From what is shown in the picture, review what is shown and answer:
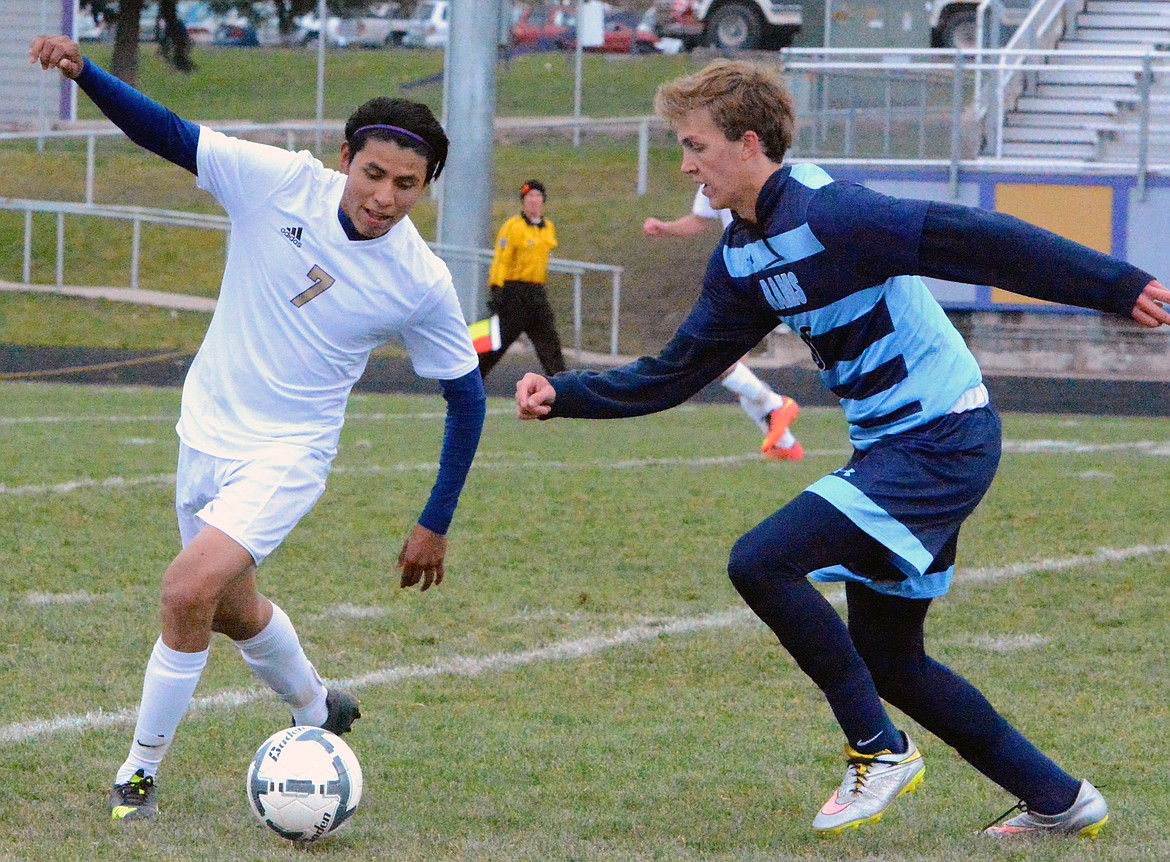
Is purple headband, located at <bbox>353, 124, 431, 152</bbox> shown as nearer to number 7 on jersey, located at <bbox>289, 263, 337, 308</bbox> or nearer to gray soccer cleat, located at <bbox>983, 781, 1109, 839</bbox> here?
number 7 on jersey, located at <bbox>289, 263, 337, 308</bbox>

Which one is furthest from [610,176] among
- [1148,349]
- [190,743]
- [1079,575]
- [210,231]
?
[190,743]

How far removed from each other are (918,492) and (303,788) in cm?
155

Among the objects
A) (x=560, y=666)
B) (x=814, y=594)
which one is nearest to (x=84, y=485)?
(x=560, y=666)

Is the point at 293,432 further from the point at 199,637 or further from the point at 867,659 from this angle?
the point at 867,659

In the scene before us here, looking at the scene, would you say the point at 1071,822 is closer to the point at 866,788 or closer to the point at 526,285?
the point at 866,788

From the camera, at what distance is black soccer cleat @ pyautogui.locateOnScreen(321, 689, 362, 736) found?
456 centimetres

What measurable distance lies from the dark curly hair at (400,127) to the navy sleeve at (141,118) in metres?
0.40

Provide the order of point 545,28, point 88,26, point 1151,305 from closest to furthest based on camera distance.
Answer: point 1151,305 < point 88,26 < point 545,28

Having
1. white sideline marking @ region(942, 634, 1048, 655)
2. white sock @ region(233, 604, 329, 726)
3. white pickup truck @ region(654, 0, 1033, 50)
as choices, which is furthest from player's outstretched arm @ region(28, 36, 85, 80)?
white pickup truck @ region(654, 0, 1033, 50)

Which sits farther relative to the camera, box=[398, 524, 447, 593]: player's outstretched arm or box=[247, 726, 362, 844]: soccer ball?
box=[398, 524, 447, 593]: player's outstretched arm

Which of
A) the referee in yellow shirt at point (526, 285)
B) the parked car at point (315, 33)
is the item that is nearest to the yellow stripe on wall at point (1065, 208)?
the referee in yellow shirt at point (526, 285)

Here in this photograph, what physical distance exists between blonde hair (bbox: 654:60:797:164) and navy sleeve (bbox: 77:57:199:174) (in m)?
1.19

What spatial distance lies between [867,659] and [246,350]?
5.61 feet

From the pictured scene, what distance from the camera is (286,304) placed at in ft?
13.6
